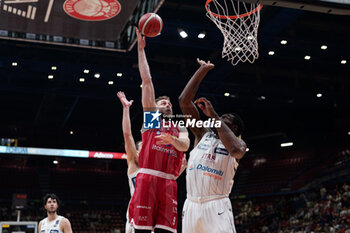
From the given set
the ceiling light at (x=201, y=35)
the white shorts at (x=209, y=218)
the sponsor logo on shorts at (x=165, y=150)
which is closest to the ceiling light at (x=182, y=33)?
the ceiling light at (x=201, y=35)

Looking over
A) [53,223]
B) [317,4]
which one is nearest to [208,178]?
[317,4]

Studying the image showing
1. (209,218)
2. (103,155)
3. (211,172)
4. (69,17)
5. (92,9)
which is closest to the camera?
(209,218)

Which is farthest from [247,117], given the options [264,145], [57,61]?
[57,61]

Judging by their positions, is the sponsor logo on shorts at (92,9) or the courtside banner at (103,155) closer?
the sponsor logo on shorts at (92,9)

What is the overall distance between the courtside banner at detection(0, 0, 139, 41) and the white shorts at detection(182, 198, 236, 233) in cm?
482

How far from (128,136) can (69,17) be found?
13.4ft

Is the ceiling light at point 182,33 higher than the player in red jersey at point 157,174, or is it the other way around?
the ceiling light at point 182,33

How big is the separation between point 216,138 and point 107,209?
2224 cm

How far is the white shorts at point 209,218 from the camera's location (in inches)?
Result: 150

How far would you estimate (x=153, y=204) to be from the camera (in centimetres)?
386

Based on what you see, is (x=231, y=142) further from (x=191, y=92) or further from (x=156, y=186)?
(x=156, y=186)

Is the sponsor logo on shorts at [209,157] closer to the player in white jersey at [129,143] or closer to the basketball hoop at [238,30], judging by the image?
the player in white jersey at [129,143]

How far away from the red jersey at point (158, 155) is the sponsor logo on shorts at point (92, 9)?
167 inches

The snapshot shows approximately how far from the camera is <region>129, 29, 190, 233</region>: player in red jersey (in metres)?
3.81
